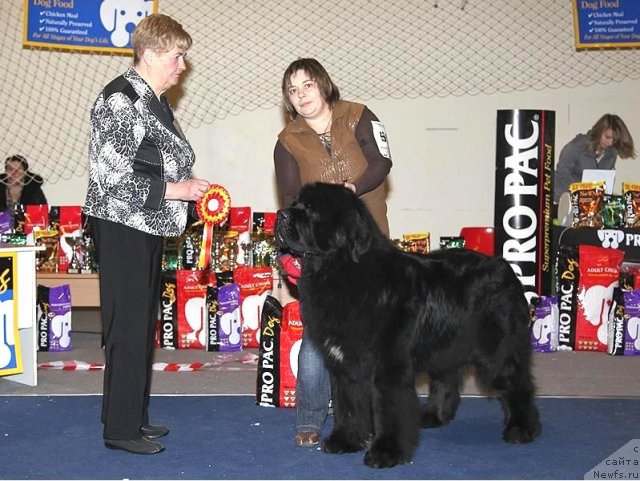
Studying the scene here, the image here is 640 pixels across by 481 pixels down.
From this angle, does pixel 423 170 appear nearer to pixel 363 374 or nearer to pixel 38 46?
pixel 38 46

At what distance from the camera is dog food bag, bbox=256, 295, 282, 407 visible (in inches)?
175

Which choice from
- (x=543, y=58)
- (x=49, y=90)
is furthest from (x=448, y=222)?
(x=49, y=90)

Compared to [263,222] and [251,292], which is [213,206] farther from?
[263,222]

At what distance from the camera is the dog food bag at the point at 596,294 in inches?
238

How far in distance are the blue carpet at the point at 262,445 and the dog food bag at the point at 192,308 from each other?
5.42 feet

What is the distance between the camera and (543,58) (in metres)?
8.23

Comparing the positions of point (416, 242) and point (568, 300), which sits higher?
point (416, 242)

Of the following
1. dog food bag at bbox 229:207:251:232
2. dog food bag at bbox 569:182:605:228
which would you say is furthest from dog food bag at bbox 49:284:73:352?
dog food bag at bbox 569:182:605:228

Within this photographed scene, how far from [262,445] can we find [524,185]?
303 cm

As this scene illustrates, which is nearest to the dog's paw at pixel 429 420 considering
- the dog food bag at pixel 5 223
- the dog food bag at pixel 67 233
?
the dog food bag at pixel 67 233

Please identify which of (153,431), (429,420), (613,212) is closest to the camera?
(153,431)

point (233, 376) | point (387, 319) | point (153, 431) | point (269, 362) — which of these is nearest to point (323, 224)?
point (387, 319)

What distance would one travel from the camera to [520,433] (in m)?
3.74

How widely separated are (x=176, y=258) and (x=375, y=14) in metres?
3.20
